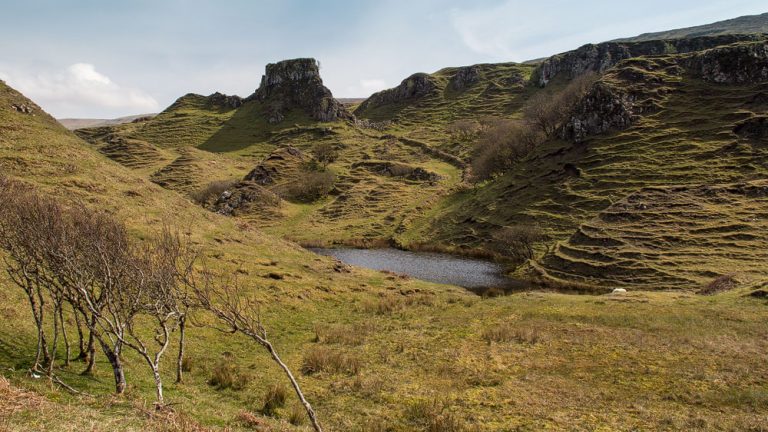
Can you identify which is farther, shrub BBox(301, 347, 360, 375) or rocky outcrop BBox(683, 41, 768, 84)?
rocky outcrop BBox(683, 41, 768, 84)

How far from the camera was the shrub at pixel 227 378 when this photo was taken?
21797 mm

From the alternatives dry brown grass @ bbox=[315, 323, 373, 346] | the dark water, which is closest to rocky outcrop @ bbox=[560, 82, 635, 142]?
the dark water

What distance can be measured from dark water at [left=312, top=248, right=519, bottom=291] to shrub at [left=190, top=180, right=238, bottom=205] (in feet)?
202

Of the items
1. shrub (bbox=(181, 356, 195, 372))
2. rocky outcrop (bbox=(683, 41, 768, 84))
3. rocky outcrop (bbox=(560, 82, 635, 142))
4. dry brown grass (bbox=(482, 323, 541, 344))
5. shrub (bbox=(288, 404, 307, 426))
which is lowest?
dry brown grass (bbox=(482, 323, 541, 344))

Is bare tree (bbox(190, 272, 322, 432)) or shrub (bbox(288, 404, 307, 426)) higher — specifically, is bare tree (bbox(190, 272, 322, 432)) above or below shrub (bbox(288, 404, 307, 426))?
above

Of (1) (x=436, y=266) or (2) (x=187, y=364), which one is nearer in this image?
(2) (x=187, y=364)

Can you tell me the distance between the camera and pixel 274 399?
19875 mm

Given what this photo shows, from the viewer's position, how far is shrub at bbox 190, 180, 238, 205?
136m

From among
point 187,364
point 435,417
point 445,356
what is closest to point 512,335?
point 445,356

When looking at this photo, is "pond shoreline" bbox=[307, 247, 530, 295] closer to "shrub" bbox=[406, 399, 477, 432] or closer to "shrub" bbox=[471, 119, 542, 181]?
"shrub" bbox=[406, 399, 477, 432]

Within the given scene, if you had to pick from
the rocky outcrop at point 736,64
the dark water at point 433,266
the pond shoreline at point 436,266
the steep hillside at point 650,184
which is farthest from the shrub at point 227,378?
the rocky outcrop at point 736,64

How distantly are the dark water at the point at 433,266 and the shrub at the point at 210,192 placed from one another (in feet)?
202

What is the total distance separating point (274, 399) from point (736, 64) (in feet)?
451

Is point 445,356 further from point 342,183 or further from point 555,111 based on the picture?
point 342,183
